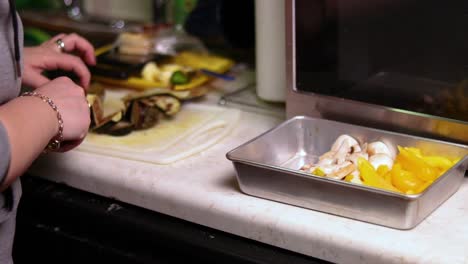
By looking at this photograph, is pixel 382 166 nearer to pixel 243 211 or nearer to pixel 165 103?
pixel 243 211

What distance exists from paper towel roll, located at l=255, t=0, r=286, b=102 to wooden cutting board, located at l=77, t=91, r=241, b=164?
0.06 metres

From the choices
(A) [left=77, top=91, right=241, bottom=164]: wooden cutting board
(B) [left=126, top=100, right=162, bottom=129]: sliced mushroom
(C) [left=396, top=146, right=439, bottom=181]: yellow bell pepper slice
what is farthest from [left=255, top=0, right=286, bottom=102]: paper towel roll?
(C) [left=396, top=146, right=439, bottom=181]: yellow bell pepper slice

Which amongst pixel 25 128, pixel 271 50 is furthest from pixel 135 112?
pixel 25 128

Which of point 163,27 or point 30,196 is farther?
point 163,27

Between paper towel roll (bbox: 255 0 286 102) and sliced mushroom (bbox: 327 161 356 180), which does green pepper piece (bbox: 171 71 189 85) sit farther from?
sliced mushroom (bbox: 327 161 356 180)

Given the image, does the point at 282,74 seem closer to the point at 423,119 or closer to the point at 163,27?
the point at 423,119

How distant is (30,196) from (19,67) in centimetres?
25

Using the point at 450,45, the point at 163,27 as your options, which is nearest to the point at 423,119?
the point at 450,45

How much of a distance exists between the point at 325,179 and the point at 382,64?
9.0 inches

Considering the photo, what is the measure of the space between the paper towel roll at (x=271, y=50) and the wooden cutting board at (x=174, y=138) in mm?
63

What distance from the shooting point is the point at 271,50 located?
1.07 meters

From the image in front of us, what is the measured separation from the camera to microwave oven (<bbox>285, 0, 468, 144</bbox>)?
853 millimetres

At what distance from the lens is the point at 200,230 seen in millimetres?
841

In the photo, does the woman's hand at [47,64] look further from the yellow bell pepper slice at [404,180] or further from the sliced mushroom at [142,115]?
the yellow bell pepper slice at [404,180]
